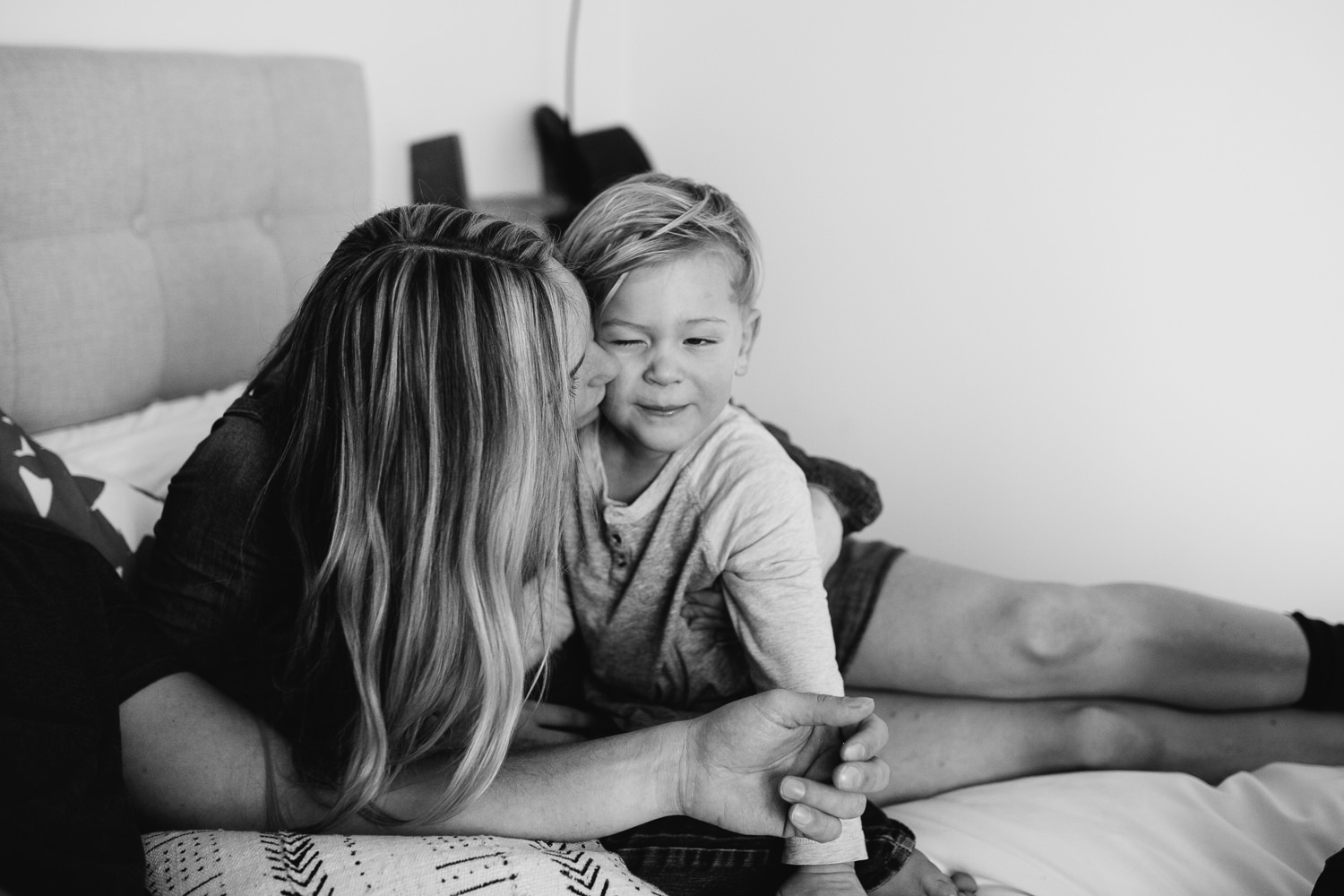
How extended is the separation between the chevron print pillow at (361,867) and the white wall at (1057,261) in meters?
1.47

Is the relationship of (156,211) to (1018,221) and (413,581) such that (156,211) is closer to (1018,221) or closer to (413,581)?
(413,581)

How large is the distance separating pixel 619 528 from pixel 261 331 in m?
0.71

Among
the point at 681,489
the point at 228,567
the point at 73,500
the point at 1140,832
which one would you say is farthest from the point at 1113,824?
the point at 73,500

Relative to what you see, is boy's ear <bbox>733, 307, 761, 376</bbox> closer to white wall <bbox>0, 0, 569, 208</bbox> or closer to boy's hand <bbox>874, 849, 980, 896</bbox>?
boy's hand <bbox>874, 849, 980, 896</bbox>

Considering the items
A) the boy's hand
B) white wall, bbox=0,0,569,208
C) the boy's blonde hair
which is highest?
white wall, bbox=0,0,569,208

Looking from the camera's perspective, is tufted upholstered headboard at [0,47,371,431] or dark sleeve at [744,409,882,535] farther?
dark sleeve at [744,409,882,535]

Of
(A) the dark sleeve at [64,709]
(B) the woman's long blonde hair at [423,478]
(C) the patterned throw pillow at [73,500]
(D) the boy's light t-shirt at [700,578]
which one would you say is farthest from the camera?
(D) the boy's light t-shirt at [700,578]

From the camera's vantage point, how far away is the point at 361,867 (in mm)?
812

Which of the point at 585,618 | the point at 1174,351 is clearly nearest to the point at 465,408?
the point at 585,618

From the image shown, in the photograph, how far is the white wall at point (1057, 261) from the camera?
183cm

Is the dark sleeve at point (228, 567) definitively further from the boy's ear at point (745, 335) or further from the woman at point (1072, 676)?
the woman at point (1072, 676)

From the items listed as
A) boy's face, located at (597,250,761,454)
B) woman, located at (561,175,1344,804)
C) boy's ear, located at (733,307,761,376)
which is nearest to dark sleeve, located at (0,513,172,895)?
boy's face, located at (597,250,761,454)

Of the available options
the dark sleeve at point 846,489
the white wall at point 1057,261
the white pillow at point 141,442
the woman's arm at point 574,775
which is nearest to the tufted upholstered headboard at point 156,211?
the white pillow at point 141,442

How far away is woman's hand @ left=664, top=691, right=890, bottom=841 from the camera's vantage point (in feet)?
3.10
